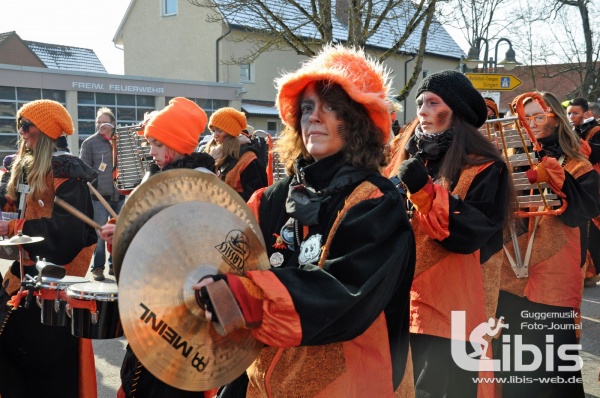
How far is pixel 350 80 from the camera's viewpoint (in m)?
2.26

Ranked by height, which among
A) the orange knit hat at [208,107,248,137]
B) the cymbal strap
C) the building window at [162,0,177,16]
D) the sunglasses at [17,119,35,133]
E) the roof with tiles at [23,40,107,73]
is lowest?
the cymbal strap

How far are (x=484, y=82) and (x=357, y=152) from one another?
1102 centimetres

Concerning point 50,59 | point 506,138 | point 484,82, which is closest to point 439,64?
point 50,59

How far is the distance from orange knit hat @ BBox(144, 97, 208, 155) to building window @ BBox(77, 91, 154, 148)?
1771 centimetres

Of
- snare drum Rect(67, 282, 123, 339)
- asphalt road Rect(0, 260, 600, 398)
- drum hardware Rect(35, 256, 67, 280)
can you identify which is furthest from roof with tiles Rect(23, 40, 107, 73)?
snare drum Rect(67, 282, 123, 339)

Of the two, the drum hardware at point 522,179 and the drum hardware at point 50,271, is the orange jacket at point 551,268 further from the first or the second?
the drum hardware at point 50,271

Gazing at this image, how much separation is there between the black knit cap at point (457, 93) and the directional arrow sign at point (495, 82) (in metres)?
9.38

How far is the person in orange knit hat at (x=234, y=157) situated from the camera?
23.8ft

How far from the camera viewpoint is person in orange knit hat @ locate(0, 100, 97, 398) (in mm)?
3932

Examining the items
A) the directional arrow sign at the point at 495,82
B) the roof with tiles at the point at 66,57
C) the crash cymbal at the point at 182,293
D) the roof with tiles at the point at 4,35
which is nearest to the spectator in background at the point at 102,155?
the directional arrow sign at the point at 495,82

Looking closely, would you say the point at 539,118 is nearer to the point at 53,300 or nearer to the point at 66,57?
the point at 53,300

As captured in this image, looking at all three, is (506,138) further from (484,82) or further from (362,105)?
(484,82)

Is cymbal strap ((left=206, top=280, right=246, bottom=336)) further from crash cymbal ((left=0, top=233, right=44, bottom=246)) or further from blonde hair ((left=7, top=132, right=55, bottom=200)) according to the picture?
blonde hair ((left=7, top=132, right=55, bottom=200))

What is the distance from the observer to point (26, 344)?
3.94 meters
